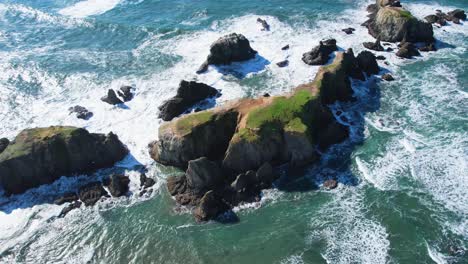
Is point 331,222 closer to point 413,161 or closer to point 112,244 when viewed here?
point 413,161

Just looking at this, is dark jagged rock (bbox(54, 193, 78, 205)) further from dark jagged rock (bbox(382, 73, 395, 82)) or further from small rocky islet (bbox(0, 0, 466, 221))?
dark jagged rock (bbox(382, 73, 395, 82))

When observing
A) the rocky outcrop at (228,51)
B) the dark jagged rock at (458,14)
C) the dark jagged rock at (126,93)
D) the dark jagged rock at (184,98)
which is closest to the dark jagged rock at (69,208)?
the dark jagged rock at (184,98)

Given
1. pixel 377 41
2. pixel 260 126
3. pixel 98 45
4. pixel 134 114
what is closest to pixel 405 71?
pixel 377 41

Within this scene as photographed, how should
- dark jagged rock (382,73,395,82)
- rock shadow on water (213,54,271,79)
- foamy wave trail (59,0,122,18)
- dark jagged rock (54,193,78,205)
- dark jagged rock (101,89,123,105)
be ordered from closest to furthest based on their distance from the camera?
dark jagged rock (54,193,78,205) → dark jagged rock (382,73,395,82) → dark jagged rock (101,89,123,105) → rock shadow on water (213,54,271,79) → foamy wave trail (59,0,122,18)

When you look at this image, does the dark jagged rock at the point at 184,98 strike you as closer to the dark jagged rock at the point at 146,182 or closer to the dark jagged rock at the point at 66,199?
the dark jagged rock at the point at 146,182

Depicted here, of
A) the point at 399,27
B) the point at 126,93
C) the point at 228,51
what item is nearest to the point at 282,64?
the point at 228,51

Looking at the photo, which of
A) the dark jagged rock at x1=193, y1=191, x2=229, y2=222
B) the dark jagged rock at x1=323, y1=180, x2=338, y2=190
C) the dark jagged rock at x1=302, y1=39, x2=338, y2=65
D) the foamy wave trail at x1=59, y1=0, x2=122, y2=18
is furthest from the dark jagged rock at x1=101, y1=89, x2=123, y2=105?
the foamy wave trail at x1=59, y1=0, x2=122, y2=18

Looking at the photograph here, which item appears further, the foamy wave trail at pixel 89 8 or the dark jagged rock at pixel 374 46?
the foamy wave trail at pixel 89 8

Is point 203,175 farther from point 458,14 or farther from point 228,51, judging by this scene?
point 458,14
